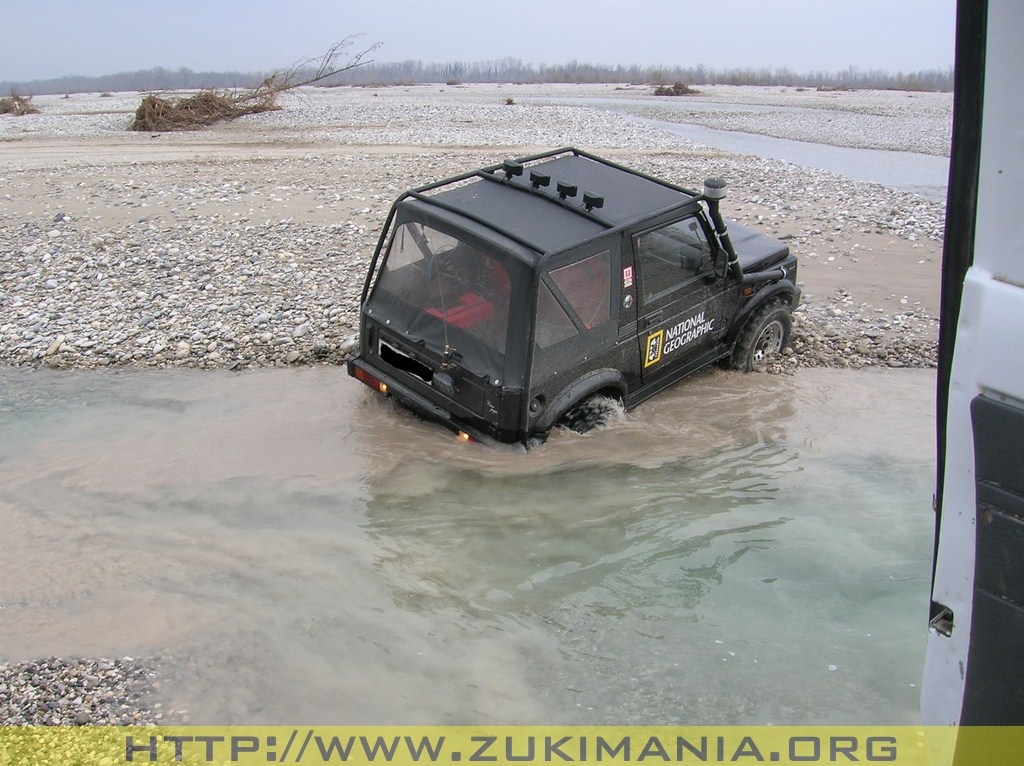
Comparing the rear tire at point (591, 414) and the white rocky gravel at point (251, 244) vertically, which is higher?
the white rocky gravel at point (251, 244)

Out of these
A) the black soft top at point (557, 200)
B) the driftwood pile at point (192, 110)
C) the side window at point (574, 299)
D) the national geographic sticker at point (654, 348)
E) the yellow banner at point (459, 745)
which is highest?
the driftwood pile at point (192, 110)

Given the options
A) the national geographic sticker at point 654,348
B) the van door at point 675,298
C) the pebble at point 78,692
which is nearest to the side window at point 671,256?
the van door at point 675,298

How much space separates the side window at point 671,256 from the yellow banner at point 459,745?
3330 mm

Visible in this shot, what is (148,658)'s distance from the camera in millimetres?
4559

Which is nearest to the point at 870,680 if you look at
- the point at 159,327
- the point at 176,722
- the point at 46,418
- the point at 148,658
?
the point at 176,722

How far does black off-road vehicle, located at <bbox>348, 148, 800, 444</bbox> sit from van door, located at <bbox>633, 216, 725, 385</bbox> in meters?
0.01

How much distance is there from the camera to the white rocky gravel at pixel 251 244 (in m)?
8.43

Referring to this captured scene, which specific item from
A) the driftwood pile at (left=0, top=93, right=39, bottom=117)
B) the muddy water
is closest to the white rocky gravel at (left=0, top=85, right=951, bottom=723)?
the muddy water

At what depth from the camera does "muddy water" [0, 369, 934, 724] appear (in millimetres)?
4449

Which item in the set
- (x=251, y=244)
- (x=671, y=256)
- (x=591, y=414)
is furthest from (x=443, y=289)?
(x=251, y=244)

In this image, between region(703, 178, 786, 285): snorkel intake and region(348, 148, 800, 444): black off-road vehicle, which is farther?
region(703, 178, 786, 285): snorkel intake

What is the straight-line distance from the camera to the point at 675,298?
22.4 ft

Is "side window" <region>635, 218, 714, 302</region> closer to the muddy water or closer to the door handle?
the door handle

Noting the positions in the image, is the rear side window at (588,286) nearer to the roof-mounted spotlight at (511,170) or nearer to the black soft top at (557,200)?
the black soft top at (557,200)
